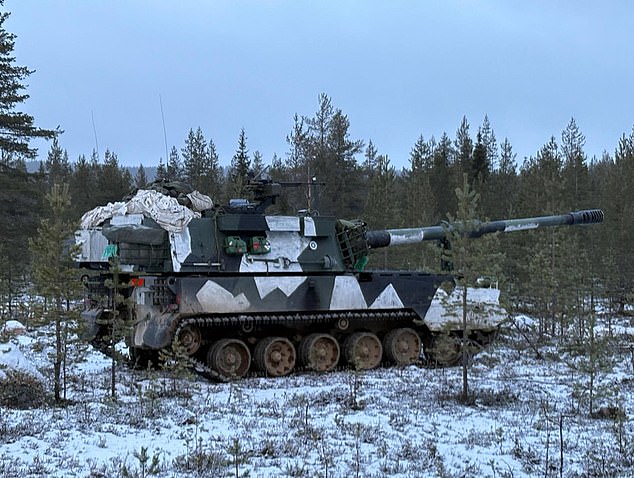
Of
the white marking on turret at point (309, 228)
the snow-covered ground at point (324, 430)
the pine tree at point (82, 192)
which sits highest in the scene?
the pine tree at point (82, 192)

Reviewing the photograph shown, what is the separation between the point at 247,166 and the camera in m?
43.6

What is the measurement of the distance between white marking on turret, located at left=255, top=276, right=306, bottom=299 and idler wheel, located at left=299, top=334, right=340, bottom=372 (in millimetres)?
1107

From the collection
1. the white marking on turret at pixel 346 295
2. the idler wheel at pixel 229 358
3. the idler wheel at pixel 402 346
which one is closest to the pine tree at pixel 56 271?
the idler wheel at pixel 229 358

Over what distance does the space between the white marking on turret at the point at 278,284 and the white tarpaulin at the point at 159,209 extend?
5.49ft

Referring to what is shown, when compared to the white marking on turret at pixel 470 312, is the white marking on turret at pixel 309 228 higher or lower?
higher

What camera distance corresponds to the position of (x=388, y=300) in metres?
15.2

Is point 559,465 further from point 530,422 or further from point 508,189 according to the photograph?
point 508,189

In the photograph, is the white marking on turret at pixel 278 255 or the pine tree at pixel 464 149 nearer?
the white marking on turret at pixel 278 255

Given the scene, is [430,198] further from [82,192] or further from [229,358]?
[229,358]

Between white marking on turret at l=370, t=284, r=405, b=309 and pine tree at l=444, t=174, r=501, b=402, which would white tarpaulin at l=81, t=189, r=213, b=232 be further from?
pine tree at l=444, t=174, r=501, b=402

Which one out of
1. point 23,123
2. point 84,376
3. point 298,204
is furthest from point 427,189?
point 84,376

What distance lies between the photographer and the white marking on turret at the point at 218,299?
1339 cm

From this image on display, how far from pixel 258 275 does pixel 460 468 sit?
701 cm

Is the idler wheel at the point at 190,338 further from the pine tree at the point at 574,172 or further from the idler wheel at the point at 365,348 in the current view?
the pine tree at the point at 574,172
